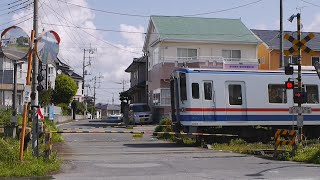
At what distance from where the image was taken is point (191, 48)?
40.2 metres

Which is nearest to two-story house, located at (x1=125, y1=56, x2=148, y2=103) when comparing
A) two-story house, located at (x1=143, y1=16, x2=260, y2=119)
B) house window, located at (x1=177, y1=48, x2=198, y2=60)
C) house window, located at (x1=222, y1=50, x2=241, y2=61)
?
two-story house, located at (x1=143, y1=16, x2=260, y2=119)

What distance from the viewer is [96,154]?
17.0 metres

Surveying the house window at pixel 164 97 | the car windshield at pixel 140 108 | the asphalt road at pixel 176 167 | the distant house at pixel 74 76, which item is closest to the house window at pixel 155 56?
the house window at pixel 164 97

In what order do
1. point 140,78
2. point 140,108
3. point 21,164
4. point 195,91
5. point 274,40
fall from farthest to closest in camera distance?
point 140,78 → point 274,40 → point 140,108 → point 195,91 → point 21,164

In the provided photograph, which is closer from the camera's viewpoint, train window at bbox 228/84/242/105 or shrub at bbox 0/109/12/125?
train window at bbox 228/84/242/105

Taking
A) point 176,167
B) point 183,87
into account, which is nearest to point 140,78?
point 183,87

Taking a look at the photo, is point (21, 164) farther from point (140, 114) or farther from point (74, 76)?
point (74, 76)

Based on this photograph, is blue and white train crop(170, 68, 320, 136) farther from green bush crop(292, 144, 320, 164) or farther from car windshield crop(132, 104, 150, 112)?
car windshield crop(132, 104, 150, 112)

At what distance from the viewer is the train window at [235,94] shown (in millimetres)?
20547

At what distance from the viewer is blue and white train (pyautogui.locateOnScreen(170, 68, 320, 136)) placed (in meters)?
20.0

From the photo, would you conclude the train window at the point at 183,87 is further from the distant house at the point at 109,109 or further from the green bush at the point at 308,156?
the distant house at the point at 109,109

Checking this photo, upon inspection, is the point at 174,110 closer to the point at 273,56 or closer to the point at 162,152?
the point at 162,152

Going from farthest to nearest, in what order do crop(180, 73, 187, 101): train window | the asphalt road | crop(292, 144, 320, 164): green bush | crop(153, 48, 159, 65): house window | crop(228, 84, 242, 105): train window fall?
crop(153, 48, 159, 65): house window, crop(228, 84, 242, 105): train window, crop(180, 73, 187, 101): train window, crop(292, 144, 320, 164): green bush, the asphalt road

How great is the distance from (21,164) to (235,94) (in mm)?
11267
